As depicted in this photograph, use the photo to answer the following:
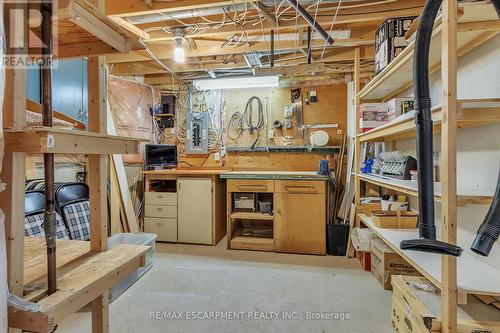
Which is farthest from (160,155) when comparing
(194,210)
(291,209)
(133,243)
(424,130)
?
(424,130)

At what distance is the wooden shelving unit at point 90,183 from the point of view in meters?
0.72

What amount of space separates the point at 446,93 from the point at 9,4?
1626 millimetres

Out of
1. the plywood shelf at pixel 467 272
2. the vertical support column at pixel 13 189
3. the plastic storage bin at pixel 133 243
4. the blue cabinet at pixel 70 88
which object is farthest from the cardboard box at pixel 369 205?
the blue cabinet at pixel 70 88

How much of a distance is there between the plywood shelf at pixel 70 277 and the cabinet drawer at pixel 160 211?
2511mm

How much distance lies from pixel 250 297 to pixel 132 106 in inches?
124

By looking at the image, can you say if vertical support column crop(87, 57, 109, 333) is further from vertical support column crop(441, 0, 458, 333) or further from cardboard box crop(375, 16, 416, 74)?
cardboard box crop(375, 16, 416, 74)

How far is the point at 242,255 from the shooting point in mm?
3307

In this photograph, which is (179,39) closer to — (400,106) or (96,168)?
(96,168)

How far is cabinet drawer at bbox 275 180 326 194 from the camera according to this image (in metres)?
3.27

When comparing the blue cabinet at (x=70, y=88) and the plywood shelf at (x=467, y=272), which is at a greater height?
the blue cabinet at (x=70, y=88)

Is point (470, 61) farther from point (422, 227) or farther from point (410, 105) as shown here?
point (422, 227)

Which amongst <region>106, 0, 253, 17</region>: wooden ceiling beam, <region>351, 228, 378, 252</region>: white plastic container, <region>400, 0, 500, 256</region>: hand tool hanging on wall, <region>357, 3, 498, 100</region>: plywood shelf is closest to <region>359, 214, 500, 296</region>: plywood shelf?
<region>400, 0, 500, 256</region>: hand tool hanging on wall

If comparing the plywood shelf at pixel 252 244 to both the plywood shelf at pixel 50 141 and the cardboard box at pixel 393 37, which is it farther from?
the plywood shelf at pixel 50 141

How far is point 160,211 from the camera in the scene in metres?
3.74
